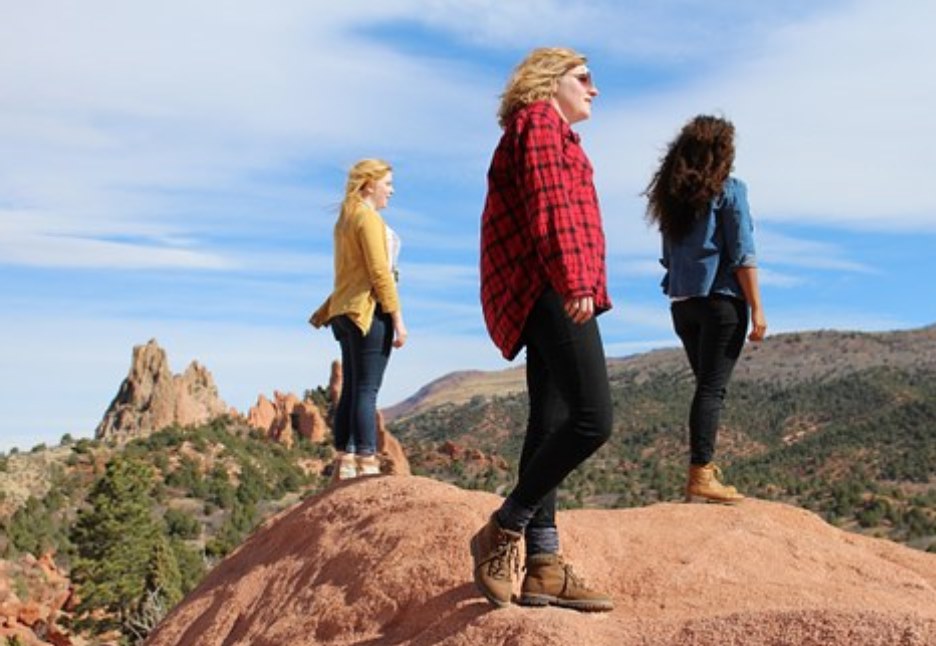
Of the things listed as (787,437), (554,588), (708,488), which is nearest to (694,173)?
(708,488)

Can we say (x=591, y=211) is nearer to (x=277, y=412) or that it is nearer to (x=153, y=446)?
(x=153, y=446)

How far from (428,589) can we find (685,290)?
7.36 feet

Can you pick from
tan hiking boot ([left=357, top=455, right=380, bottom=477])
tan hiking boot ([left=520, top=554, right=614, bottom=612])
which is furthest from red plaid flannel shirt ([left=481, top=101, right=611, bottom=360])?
tan hiking boot ([left=357, top=455, right=380, bottom=477])

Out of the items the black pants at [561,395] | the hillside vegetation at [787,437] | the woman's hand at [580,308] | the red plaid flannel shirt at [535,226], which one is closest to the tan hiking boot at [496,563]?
the black pants at [561,395]

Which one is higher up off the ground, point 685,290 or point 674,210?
point 674,210

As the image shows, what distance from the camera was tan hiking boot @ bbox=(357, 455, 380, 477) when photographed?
23.2ft

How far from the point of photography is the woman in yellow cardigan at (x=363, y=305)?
670 centimetres

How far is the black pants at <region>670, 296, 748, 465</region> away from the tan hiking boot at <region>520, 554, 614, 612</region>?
74.2 inches

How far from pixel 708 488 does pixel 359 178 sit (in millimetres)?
2736

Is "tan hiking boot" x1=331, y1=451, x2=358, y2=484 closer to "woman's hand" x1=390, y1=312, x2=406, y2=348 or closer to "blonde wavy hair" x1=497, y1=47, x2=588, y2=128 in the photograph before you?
"woman's hand" x1=390, y1=312, x2=406, y2=348

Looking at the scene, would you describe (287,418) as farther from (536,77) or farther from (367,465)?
(536,77)

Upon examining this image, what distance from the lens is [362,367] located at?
22.1ft

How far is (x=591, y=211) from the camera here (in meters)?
4.36

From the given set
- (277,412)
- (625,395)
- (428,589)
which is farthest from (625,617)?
(625,395)
